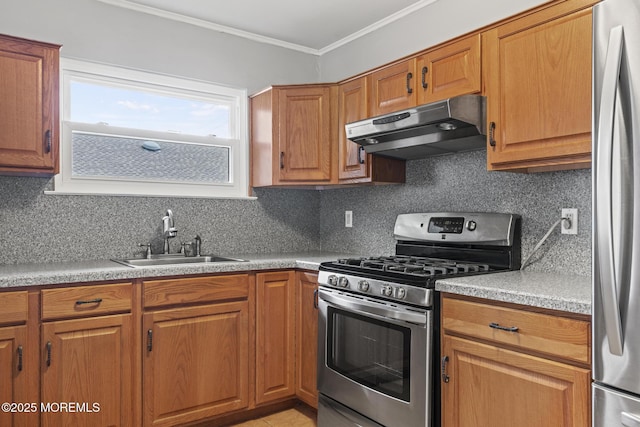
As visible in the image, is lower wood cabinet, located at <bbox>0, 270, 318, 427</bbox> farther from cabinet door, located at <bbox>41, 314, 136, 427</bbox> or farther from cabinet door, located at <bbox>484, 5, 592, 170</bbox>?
cabinet door, located at <bbox>484, 5, 592, 170</bbox>

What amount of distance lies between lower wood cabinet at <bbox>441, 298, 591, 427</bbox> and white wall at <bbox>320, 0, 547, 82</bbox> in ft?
5.05

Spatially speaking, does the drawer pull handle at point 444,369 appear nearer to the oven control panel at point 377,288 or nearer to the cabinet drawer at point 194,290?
the oven control panel at point 377,288

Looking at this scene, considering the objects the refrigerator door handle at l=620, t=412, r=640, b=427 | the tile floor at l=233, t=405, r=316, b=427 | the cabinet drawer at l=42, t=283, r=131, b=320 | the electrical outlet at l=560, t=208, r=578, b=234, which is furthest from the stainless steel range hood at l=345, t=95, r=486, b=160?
the tile floor at l=233, t=405, r=316, b=427

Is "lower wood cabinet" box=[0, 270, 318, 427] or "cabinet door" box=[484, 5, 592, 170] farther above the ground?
"cabinet door" box=[484, 5, 592, 170]

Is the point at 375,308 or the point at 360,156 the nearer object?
the point at 375,308

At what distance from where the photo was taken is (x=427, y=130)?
2.37 m

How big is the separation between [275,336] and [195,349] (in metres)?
0.48

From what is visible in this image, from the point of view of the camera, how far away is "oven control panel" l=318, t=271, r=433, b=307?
1.99 meters

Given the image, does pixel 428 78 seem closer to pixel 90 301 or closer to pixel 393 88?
pixel 393 88

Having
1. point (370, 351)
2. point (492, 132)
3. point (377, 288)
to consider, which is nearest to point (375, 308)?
point (377, 288)

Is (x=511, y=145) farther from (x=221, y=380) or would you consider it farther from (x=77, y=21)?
(x=77, y=21)

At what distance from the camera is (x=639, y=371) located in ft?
4.33

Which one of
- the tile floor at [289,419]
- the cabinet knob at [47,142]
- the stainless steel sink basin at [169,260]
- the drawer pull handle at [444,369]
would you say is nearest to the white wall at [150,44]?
the cabinet knob at [47,142]

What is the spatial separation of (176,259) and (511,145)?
1980mm
